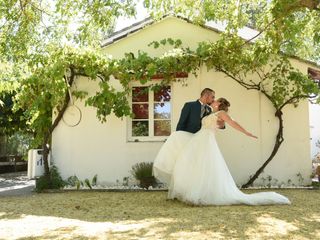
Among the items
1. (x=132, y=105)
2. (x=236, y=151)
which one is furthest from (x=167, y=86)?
(x=236, y=151)

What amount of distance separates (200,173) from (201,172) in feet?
0.08

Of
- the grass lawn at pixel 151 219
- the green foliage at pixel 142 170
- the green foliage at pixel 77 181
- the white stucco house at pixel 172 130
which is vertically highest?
the white stucco house at pixel 172 130

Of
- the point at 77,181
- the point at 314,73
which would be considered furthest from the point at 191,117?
the point at 314,73

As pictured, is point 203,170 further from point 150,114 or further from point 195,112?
point 150,114

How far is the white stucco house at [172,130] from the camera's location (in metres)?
10.7

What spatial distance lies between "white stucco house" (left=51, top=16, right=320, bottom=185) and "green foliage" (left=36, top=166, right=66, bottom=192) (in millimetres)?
265

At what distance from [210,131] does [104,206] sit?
233 centimetres

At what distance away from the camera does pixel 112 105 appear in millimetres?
10430

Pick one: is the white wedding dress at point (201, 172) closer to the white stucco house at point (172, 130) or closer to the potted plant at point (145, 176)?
the potted plant at point (145, 176)

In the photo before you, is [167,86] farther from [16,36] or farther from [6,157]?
[6,157]

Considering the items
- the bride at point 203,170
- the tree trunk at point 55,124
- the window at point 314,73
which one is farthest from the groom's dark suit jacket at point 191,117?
the window at point 314,73

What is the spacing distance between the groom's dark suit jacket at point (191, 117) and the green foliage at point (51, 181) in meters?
4.11

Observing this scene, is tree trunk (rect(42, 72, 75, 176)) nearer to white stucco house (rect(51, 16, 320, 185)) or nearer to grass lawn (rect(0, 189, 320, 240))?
white stucco house (rect(51, 16, 320, 185))

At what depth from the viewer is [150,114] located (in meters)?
11.1
